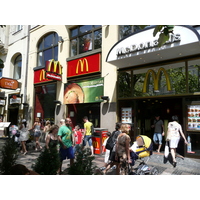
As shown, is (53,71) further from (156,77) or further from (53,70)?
(156,77)

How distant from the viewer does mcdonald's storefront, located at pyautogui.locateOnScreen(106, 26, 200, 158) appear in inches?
199

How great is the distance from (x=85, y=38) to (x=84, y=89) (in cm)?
259

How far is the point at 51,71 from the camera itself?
26.7 feet

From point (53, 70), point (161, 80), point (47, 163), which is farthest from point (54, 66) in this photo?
point (47, 163)

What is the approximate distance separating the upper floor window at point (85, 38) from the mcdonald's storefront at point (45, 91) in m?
1.27

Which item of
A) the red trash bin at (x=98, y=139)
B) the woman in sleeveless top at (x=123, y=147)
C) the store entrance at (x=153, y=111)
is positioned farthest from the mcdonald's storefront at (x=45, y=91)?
the woman in sleeveless top at (x=123, y=147)

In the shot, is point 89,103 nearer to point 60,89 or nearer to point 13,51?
point 60,89

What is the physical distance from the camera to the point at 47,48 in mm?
9875

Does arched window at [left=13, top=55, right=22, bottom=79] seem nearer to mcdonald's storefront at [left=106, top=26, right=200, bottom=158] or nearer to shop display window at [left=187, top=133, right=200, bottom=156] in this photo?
mcdonald's storefront at [left=106, top=26, right=200, bottom=158]

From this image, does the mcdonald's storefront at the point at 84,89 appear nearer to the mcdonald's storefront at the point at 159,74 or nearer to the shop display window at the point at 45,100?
the mcdonald's storefront at the point at 159,74

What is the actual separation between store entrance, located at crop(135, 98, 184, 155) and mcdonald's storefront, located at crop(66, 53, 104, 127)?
1817 millimetres

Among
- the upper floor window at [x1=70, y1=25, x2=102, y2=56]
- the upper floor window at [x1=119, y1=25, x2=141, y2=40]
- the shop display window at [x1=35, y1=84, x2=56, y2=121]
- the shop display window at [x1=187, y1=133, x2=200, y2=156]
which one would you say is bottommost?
the shop display window at [x1=187, y1=133, x2=200, y2=156]

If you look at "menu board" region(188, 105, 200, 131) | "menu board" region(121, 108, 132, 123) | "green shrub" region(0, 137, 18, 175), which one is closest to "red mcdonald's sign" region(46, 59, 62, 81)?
"menu board" region(121, 108, 132, 123)

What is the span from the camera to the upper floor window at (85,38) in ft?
25.2
